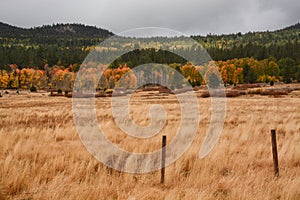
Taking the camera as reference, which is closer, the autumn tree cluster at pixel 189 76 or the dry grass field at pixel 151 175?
the dry grass field at pixel 151 175

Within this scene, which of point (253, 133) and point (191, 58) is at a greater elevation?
point (191, 58)

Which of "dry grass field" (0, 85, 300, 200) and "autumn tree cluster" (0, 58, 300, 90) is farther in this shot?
"autumn tree cluster" (0, 58, 300, 90)

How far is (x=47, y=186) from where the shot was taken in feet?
18.0

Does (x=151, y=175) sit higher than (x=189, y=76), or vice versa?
(x=189, y=76)

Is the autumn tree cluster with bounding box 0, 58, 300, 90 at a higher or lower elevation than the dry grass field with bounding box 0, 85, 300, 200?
higher

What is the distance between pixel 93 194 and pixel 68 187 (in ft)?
1.87

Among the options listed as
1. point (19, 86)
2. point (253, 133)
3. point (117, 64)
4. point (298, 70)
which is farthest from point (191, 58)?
point (253, 133)

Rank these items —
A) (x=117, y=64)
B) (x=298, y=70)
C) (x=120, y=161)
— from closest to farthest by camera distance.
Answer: (x=120, y=161) → (x=298, y=70) → (x=117, y=64)

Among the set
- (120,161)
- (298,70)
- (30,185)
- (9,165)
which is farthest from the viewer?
(298,70)

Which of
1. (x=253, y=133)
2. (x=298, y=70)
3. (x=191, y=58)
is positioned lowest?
(x=253, y=133)

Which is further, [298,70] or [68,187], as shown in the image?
[298,70]

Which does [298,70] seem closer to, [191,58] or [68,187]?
[191,58]

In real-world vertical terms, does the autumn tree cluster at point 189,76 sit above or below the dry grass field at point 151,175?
above

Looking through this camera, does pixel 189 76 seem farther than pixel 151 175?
Yes
